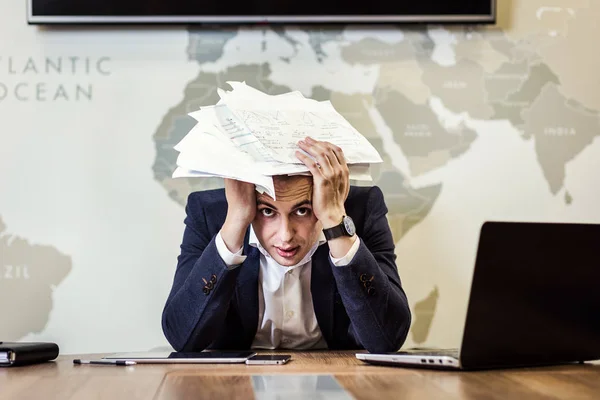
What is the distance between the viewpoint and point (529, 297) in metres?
1.03

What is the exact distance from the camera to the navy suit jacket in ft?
4.98

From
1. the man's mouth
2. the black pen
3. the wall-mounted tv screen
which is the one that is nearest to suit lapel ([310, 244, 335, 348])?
the man's mouth

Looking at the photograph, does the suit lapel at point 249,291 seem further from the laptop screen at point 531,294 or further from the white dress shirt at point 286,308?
the laptop screen at point 531,294

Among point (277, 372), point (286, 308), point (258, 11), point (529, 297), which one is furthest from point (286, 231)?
point (258, 11)

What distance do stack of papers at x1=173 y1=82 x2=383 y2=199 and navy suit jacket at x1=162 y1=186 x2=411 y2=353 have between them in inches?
8.6

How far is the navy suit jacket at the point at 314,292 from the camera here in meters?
1.52

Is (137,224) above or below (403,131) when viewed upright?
below

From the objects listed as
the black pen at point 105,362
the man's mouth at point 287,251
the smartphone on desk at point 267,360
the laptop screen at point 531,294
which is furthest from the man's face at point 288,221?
the laptop screen at point 531,294

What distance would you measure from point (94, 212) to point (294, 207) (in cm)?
92

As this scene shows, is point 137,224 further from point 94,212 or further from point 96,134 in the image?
point 96,134

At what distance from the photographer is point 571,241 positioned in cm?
105

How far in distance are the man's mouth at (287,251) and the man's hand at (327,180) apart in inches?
3.5

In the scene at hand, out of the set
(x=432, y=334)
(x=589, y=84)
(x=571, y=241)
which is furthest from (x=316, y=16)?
(x=571, y=241)

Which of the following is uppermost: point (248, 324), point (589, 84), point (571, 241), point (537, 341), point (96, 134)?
point (589, 84)
